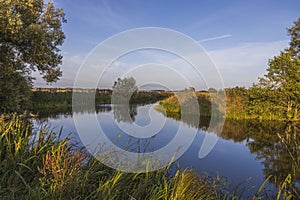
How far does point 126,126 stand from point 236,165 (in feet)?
10.9

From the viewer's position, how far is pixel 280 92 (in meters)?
14.2

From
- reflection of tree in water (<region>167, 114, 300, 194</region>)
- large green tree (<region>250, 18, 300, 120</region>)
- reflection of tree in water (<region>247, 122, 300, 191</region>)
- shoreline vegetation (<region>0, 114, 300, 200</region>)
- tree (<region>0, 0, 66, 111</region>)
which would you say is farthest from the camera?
large green tree (<region>250, 18, 300, 120</region>)

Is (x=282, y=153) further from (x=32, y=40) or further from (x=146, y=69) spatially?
(x=32, y=40)

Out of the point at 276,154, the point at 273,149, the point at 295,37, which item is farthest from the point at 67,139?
the point at 295,37

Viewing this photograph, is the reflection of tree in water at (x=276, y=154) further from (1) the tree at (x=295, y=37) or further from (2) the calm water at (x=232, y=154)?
(1) the tree at (x=295, y=37)

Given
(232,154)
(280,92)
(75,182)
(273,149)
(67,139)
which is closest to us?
(75,182)

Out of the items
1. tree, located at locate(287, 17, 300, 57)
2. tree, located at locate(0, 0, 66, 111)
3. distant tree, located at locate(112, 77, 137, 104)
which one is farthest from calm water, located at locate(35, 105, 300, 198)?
tree, located at locate(287, 17, 300, 57)

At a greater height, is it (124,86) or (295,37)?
(295,37)

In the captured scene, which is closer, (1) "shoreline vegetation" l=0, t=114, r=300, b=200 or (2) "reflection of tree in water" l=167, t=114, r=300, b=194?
(1) "shoreline vegetation" l=0, t=114, r=300, b=200

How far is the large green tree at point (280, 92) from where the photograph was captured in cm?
1352

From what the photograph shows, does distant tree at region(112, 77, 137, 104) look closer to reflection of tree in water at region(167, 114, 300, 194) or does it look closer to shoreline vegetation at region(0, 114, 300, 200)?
shoreline vegetation at region(0, 114, 300, 200)

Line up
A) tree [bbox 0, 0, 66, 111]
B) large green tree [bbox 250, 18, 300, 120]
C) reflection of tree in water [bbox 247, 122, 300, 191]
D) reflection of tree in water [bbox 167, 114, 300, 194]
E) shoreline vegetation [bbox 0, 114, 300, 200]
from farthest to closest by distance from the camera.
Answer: large green tree [bbox 250, 18, 300, 120], tree [bbox 0, 0, 66, 111], reflection of tree in water [bbox 247, 122, 300, 191], reflection of tree in water [bbox 167, 114, 300, 194], shoreline vegetation [bbox 0, 114, 300, 200]

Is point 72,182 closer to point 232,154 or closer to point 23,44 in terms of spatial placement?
point 232,154

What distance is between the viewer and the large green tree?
44.3ft
